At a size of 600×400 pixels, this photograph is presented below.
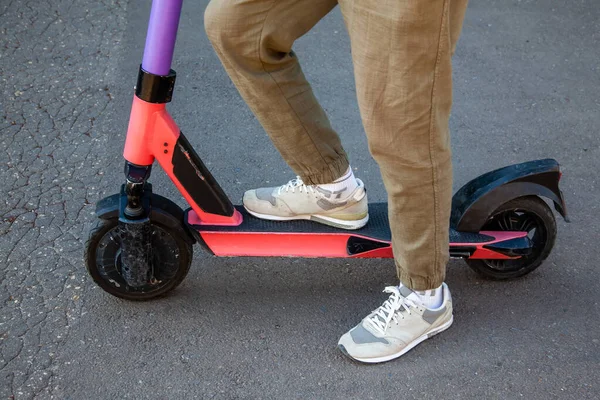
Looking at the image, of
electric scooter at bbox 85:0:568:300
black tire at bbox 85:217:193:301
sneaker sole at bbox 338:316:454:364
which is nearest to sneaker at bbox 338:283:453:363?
sneaker sole at bbox 338:316:454:364

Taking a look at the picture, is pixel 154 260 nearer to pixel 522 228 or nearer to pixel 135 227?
pixel 135 227

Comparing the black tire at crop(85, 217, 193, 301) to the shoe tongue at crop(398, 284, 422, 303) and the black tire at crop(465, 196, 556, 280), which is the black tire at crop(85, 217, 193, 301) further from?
the black tire at crop(465, 196, 556, 280)

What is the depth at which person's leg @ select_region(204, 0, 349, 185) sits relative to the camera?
2.26 m

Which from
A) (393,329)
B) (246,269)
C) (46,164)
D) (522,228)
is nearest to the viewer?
(393,329)

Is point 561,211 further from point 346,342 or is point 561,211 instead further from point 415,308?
point 346,342

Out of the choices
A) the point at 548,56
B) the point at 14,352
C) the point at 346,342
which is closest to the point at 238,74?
the point at 346,342

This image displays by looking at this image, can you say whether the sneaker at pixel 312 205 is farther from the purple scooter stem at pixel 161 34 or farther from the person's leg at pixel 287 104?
the purple scooter stem at pixel 161 34

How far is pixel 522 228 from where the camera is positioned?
2814 mm

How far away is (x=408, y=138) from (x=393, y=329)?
760 mm

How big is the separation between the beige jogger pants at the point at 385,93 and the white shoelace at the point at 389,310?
95mm

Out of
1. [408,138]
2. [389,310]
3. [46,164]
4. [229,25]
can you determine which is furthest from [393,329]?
[46,164]

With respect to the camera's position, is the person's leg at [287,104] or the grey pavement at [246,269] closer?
the person's leg at [287,104]

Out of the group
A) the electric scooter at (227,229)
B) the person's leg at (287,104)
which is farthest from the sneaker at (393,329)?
the person's leg at (287,104)

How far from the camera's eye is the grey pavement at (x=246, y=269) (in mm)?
2502
